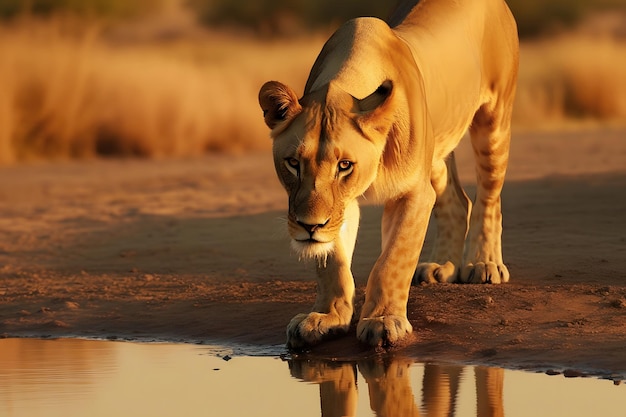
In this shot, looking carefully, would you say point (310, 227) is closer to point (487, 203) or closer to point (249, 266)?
point (487, 203)

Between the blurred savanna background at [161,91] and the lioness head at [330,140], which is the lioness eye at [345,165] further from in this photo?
the blurred savanna background at [161,91]

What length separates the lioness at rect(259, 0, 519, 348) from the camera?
20.1ft

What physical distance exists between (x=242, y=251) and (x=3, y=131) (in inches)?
240

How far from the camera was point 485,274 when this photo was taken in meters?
7.96

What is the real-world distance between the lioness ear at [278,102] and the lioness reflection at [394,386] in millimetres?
1016

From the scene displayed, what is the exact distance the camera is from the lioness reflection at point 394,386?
Answer: 18.7 feet

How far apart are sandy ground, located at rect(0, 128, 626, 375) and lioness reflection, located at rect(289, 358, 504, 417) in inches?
6.8

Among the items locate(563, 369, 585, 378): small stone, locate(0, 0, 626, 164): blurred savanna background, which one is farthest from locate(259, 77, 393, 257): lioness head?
locate(0, 0, 626, 164): blurred savanna background

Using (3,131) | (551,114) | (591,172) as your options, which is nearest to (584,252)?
(591,172)

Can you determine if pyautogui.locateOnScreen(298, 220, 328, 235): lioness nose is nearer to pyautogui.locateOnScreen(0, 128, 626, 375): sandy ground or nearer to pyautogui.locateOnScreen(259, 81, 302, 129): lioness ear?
pyautogui.locateOnScreen(259, 81, 302, 129): lioness ear

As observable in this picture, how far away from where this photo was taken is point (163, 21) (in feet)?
132

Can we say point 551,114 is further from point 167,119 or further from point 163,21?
point 163,21

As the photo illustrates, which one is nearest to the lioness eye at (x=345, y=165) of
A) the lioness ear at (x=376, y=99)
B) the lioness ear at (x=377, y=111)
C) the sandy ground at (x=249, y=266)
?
the lioness ear at (x=377, y=111)

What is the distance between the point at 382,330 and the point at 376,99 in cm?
97
